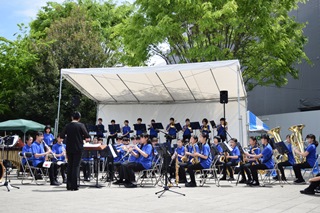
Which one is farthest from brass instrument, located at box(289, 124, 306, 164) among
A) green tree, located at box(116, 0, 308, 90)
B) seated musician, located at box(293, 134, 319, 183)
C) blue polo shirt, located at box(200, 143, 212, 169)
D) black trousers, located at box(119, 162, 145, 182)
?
green tree, located at box(116, 0, 308, 90)

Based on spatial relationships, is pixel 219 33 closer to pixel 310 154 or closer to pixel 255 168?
pixel 310 154

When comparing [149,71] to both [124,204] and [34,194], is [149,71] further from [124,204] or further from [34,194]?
[124,204]

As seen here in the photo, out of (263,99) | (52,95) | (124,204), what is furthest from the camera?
(263,99)

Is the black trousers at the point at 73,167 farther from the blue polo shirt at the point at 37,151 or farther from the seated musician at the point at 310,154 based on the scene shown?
the seated musician at the point at 310,154

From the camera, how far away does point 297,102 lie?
28.5m

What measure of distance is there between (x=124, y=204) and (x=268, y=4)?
1638 cm

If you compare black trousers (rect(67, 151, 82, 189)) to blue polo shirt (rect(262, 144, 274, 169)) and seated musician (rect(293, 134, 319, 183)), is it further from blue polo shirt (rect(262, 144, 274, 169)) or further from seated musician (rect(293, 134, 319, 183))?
seated musician (rect(293, 134, 319, 183))

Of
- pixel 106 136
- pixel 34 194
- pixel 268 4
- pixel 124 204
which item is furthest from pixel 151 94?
pixel 124 204

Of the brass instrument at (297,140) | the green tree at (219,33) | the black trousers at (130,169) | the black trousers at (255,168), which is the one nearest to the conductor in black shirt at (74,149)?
the black trousers at (130,169)

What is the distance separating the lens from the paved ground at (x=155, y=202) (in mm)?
6805

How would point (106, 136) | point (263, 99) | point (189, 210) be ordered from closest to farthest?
point (189, 210), point (106, 136), point (263, 99)

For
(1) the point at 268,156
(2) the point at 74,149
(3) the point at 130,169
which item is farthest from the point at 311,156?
(2) the point at 74,149

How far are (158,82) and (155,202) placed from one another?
1126 centimetres

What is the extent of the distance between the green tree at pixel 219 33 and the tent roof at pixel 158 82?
2.43 m
